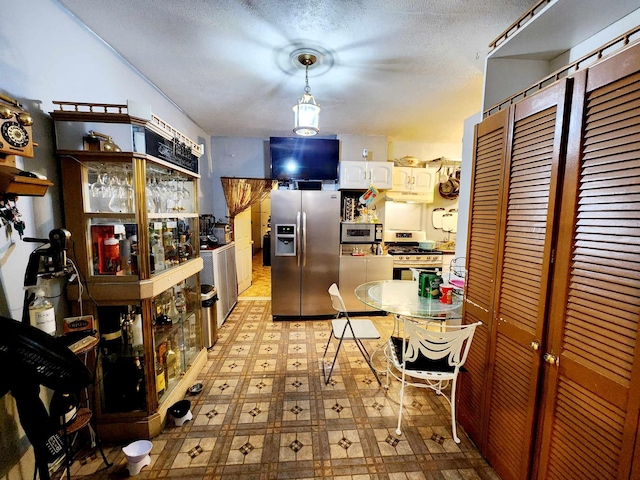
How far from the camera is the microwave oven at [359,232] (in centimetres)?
395

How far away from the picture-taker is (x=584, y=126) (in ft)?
3.50

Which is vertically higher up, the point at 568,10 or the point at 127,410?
the point at 568,10

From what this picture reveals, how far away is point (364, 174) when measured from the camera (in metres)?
3.95

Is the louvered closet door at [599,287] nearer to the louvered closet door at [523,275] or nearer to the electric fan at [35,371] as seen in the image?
the louvered closet door at [523,275]

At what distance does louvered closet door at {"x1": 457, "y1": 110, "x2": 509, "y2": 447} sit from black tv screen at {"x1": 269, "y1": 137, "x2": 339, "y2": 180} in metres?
2.60

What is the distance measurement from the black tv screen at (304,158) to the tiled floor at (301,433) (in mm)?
2725

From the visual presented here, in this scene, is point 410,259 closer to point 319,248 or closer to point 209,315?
point 319,248

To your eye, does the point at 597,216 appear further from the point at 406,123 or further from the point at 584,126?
the point at 406,123

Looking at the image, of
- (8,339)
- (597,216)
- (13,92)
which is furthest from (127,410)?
(597,216)

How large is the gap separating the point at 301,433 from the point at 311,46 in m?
2.83

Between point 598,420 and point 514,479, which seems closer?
point 598,420

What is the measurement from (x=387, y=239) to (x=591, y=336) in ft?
12.0

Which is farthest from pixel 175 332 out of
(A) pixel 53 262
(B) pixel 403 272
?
(B) pixel 403 272

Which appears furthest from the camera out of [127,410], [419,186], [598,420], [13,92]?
[419,186]
